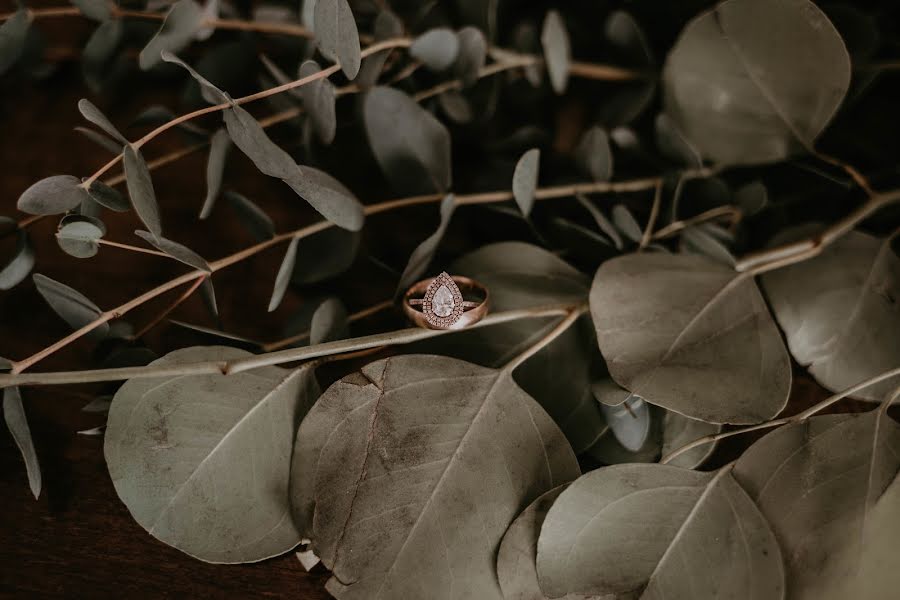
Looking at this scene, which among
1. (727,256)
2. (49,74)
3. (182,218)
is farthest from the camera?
(49,74)

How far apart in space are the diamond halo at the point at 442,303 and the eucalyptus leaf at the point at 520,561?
123mm

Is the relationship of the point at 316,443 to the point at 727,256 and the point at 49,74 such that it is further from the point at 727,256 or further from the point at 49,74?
the point at 49,74

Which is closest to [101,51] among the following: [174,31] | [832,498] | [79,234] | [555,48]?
[174,31]

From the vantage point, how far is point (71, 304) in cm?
42

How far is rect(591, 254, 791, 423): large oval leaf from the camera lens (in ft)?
1.24

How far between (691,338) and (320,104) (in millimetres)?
276

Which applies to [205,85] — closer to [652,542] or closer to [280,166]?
[280,166]

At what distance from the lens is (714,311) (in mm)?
420

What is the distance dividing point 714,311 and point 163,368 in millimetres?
314

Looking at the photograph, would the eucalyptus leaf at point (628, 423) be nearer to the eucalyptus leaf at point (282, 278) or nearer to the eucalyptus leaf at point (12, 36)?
the eucalyptus leaf at point (282, 278)

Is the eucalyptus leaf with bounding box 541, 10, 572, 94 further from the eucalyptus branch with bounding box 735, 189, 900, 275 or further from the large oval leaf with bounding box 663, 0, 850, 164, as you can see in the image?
the eucalyptus branch with bounding box 735, 189, 900, 275

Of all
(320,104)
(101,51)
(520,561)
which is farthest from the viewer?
(101,51)

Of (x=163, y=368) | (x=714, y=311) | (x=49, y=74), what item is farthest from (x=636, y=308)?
(x=49, y=74)

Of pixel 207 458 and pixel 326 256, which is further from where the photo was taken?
pixel 326 256
